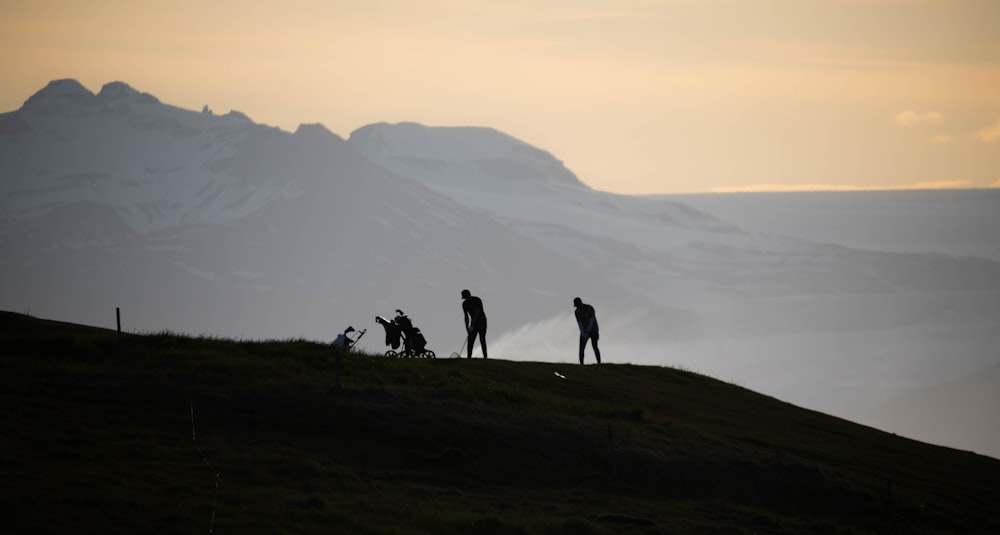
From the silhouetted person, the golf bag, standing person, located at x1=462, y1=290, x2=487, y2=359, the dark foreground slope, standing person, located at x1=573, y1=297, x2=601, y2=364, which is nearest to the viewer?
the dark foreground slope

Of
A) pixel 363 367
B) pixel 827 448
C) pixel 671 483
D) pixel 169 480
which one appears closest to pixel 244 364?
pixel 363 367

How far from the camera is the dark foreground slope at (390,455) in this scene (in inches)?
1128

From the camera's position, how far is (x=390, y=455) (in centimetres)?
3334

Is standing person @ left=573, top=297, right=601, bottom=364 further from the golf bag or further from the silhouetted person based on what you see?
the silhouetted person

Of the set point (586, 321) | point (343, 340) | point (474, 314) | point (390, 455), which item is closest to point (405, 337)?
point (474, 314)

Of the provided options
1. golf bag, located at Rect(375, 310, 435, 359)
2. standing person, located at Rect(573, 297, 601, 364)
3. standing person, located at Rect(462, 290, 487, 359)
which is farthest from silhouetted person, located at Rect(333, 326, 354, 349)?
standing person, located at Rect(573, 297, 601, 364)

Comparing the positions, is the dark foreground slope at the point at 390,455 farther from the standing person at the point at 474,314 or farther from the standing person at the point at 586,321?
the standing person at the point at 586,321

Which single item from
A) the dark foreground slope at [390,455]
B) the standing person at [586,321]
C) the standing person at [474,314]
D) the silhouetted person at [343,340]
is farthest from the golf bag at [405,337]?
the standing person at [586,321]

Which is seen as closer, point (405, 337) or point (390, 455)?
point (390, 455)

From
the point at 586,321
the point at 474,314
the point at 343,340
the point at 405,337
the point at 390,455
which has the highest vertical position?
the point at 586,321

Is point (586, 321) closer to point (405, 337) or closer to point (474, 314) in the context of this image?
point (474, 314)

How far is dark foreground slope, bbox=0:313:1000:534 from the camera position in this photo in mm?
28641

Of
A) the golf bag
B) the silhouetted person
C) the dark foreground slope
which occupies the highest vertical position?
the golf bag

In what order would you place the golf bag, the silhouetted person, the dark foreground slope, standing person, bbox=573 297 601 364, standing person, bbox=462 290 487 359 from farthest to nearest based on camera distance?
standing person, bbox=573 297 601 364
standing person, bbox=462 290 487 359
the golf bag
the silhouetted person
the dark foreground slope
